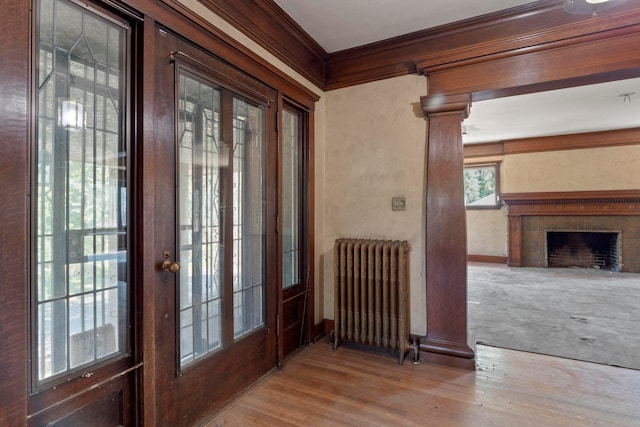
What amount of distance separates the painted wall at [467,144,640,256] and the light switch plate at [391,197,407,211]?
5262 mm

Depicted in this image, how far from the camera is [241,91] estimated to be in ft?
6.99

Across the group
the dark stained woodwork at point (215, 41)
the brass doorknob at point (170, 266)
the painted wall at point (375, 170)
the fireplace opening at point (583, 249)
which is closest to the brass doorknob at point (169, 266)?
the brass doorknob at point (170, 266)

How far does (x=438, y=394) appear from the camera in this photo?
217 centimetres

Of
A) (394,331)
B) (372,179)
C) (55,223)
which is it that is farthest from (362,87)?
(55,223)

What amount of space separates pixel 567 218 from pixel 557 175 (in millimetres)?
908

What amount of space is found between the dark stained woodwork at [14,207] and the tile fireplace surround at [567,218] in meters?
7.63

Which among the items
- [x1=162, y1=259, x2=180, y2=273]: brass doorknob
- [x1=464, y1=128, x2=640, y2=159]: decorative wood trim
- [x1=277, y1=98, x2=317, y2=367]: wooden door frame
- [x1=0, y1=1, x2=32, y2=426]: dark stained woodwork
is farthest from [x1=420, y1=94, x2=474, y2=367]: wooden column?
[x1=464, y1=128, x2=640, y2=159]: decorative wood trim

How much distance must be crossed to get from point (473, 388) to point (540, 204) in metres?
5.83

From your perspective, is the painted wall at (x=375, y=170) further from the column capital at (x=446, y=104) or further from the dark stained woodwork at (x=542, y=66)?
the dark stained woodwork at (x=542, y=66)

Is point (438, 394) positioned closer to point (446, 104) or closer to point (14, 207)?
point (446, 104)

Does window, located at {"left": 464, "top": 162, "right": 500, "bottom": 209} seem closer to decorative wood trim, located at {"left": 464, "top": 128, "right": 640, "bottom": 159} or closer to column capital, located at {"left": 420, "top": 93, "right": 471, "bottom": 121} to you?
decorative wood trim, located at {"left": 464, "top": 128, "right": 640, "bottom": 159}

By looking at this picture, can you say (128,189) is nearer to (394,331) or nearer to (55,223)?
(55,223)

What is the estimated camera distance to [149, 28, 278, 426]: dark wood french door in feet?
5.41

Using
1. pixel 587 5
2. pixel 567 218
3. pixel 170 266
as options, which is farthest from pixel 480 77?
pixel 567 218
